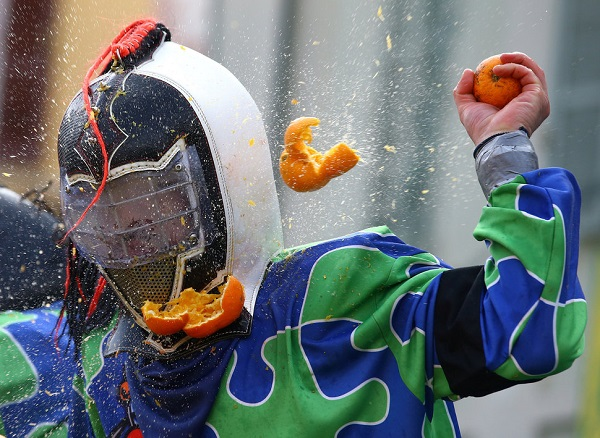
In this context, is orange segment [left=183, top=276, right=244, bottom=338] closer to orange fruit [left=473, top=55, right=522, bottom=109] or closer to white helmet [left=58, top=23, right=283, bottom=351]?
white helmet [left=58, top=23, right=283, bottom=351]

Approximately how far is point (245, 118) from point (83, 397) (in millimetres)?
912

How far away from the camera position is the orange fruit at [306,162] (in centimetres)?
195

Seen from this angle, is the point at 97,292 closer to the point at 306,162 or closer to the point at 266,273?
the point at 266,273

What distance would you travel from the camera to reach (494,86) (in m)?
1.79

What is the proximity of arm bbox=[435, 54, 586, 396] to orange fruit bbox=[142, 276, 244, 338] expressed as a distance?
0.48m

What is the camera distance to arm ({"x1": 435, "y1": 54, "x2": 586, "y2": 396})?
4.99ft

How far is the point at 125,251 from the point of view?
195cm

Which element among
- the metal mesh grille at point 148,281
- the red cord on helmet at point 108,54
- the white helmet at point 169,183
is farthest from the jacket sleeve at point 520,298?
the red cord on helmet at point 108,54

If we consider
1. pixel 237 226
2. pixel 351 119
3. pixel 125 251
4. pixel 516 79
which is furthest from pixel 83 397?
pixel 351 119

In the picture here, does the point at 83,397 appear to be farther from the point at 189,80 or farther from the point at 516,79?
the point at 516,79

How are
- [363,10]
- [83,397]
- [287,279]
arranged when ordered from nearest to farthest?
1. [287,279]
2. [83,397]
3. [363,10]

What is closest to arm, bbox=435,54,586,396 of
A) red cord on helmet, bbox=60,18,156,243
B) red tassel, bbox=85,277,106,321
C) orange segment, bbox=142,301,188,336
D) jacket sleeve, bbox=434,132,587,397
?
jacket sleeve, bbox=434,132,587,397

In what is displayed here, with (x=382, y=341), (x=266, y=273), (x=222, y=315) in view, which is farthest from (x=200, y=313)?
(x=382, y=341)

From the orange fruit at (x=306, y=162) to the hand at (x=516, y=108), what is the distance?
0.31m
